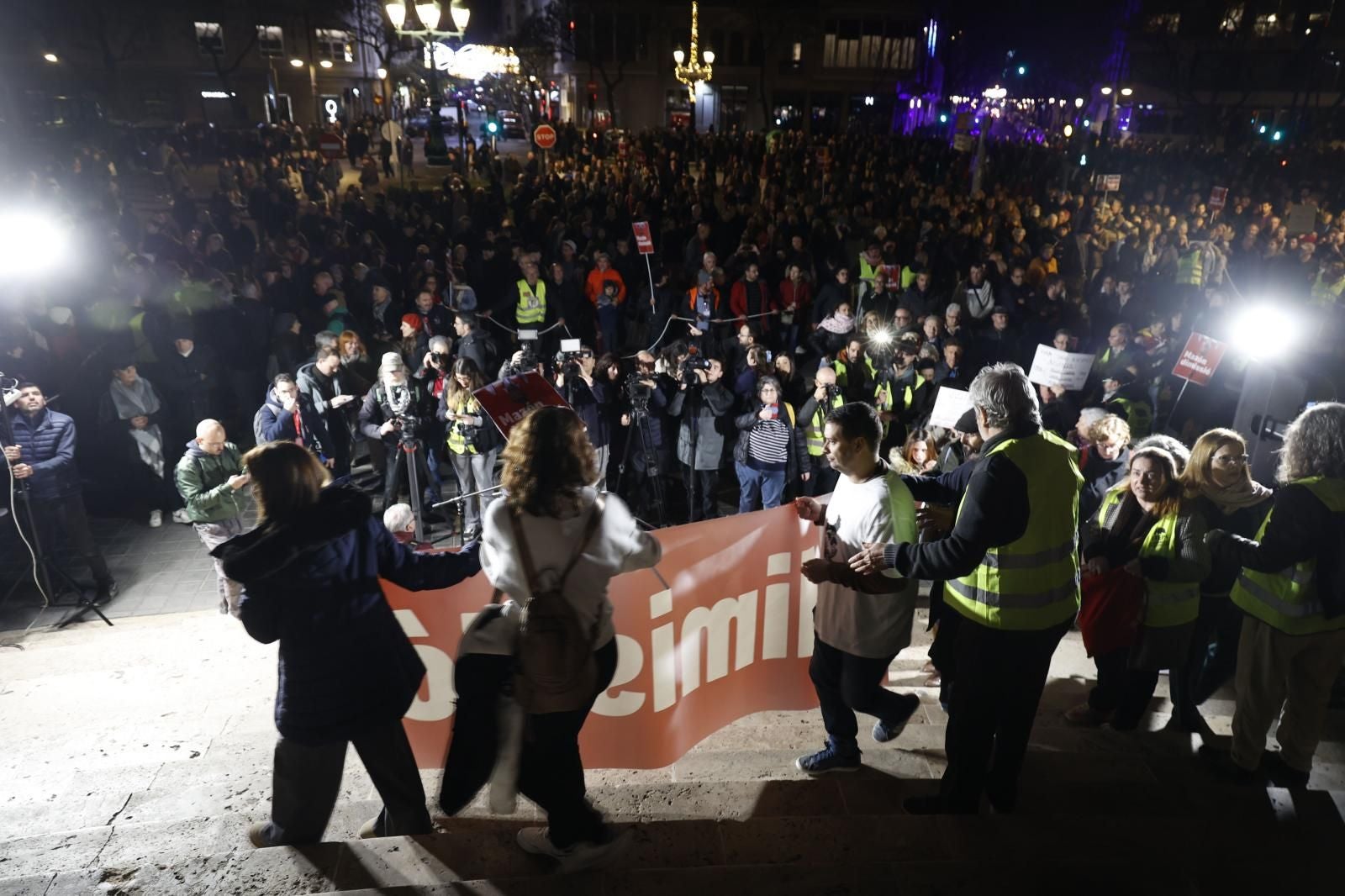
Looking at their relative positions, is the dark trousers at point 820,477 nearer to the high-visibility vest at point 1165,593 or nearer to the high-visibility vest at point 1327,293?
the high-visibility vest at point 1165,593

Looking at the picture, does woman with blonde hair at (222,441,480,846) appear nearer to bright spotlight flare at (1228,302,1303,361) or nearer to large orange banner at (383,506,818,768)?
large orange banner at (383,506,818,768)

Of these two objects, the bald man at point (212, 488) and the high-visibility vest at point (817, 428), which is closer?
the bald man at point (212, 488)

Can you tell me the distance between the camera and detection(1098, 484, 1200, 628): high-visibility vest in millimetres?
4152

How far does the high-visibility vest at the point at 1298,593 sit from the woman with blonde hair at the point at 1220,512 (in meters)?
0.43

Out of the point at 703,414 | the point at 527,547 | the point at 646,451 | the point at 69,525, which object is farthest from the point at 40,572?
the point at 527,547

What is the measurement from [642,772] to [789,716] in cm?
117

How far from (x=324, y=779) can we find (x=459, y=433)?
188 inches

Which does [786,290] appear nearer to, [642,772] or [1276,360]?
[1276,360]

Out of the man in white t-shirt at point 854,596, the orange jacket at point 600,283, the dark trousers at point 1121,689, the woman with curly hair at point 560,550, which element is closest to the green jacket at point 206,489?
the woman with curly hair at point 560,550

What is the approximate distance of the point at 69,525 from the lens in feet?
22.4

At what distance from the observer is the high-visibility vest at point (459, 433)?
7559 mm

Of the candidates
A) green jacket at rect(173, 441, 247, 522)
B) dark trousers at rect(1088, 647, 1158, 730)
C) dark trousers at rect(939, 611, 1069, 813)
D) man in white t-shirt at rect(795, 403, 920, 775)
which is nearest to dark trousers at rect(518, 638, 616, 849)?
man in white t-shirt at rect(795, 403, 920, 775)

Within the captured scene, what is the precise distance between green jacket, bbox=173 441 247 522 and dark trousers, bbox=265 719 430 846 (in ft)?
11.7

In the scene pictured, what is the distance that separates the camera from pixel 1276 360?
646 centimetres
